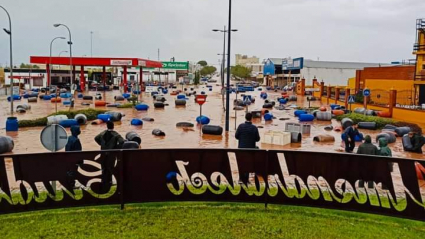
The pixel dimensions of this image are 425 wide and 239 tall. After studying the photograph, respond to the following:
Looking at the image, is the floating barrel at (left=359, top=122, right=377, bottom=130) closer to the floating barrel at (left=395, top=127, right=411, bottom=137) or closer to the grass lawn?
the floating barrel at (left=395, top=127, right=411, bottom=137)

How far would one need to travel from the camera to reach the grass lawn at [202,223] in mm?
7301

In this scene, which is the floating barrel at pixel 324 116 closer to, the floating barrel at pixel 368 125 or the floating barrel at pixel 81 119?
the floating barrel at pixel 368 125

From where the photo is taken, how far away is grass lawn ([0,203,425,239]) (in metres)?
7.30

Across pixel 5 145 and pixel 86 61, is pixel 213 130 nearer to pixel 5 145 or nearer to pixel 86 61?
pixel 5 145

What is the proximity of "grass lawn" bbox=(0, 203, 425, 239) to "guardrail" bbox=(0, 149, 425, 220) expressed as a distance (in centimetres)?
20

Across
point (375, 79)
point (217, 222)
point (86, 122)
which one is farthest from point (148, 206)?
point (375, 79)

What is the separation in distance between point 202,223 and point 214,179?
1198mm

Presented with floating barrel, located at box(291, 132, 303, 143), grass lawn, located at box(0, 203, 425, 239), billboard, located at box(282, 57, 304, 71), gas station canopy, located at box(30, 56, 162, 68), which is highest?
billboard, located at box(282, 57, 304, 71)

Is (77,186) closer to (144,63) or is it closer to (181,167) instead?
(181,167)

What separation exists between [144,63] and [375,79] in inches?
1350

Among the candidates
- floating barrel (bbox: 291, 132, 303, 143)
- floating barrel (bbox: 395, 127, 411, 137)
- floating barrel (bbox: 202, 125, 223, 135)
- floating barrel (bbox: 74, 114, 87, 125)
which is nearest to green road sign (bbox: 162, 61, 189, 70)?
floating barrel (bbox: 74, 114, 87, 125)

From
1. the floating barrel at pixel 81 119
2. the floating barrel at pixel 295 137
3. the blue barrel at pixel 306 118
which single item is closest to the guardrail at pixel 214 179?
the floating barrel at pixel 295 137

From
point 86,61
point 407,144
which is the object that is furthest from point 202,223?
point 86,61

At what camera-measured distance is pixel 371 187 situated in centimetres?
822
